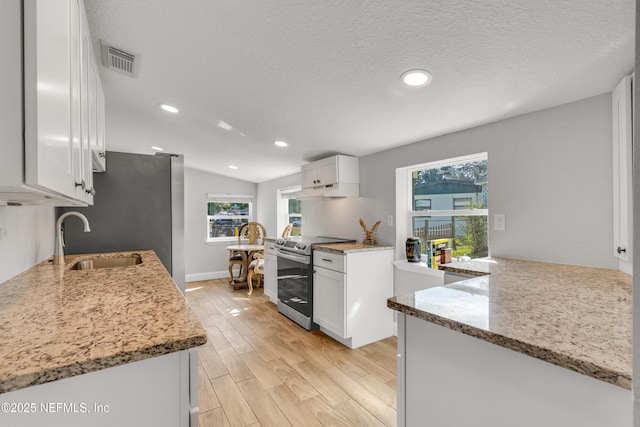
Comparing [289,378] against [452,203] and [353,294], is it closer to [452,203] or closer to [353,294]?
[353,294]

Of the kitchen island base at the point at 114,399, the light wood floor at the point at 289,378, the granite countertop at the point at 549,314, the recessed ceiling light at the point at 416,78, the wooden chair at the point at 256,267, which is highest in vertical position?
the recessed ceiling light at the point at 416,78

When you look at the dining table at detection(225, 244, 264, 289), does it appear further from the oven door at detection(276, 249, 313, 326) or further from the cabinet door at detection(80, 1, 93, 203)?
the cabinet door at detection(80, 1, 93, 203)

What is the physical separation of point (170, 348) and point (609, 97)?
2.43m

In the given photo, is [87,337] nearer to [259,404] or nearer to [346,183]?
[259,404]

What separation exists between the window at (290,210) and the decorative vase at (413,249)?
2553 millimetres

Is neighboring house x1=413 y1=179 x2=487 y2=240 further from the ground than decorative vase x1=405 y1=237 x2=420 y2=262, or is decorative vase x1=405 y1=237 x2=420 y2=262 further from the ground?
neighboring house x1=413 y1=179 x2=487 y2=240

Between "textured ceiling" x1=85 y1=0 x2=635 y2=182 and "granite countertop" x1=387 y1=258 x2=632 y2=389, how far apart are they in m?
1.07

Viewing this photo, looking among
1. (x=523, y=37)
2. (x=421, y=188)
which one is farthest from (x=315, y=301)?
(x=523, y=37)

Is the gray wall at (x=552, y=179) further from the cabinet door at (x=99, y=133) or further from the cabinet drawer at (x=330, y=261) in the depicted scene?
the cabinet door at (x=99, y=133)

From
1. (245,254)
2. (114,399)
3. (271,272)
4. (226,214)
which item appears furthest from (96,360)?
(226,214)

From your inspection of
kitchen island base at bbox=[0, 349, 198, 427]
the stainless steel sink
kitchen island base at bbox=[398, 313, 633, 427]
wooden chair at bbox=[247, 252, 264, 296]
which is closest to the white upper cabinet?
kitchen island base at bbox=[0, 349, 198, 427]

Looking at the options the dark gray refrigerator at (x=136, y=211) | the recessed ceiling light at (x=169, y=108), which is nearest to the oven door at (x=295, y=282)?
the dark gray refrigerator at (x=136, y=211)

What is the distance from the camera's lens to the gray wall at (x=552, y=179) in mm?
1625

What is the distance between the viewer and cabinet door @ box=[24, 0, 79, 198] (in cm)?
61
